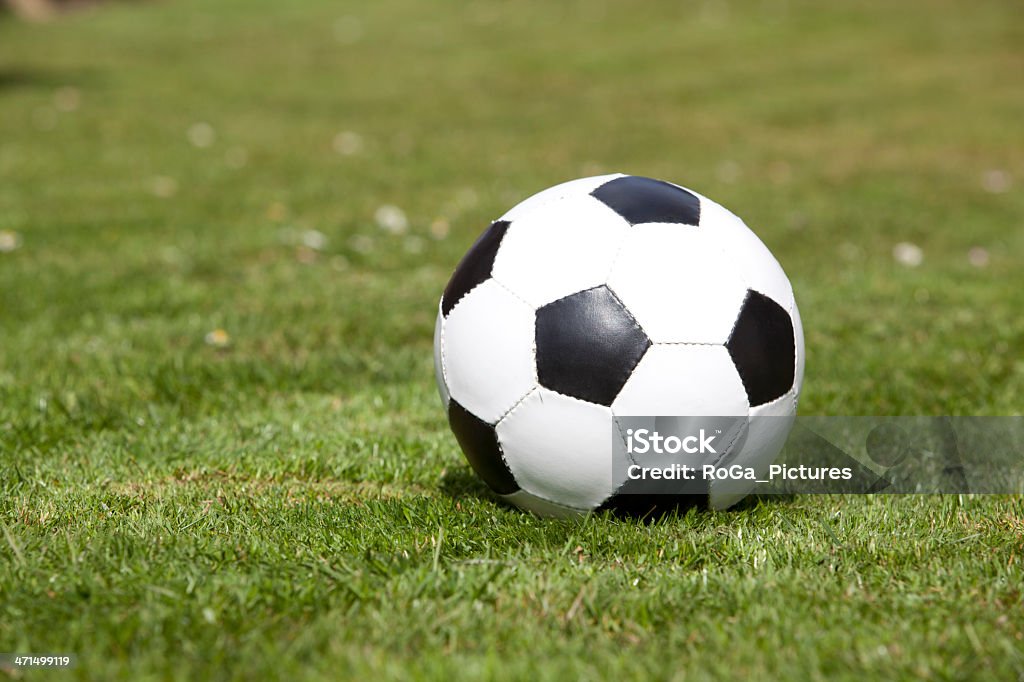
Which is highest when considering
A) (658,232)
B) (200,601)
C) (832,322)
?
(658,232)

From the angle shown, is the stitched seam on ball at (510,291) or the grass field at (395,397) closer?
the grass field at (395,397)

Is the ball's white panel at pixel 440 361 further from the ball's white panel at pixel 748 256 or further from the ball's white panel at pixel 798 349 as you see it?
the ball's white panel at pixel 798 349

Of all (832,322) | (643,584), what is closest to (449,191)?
(832,322)

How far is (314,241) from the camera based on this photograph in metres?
7.89

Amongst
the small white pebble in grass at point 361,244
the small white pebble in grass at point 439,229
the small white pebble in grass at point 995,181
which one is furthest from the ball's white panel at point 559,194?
the small white pebble in grass at point 995,181

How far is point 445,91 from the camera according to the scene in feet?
60.6

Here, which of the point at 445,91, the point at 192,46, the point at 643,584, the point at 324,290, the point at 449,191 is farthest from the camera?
the point at 192,46

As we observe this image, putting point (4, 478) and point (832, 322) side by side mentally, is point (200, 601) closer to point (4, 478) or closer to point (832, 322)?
point (4, 478)

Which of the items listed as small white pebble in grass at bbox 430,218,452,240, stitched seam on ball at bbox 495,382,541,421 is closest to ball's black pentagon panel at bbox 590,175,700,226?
stitched seam on ball at bbox 495,382,541,421

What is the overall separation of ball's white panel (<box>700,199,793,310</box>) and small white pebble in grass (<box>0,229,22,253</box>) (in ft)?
19.4

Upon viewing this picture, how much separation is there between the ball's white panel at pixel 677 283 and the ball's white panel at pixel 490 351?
0.35 metres

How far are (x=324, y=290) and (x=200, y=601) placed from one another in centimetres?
423

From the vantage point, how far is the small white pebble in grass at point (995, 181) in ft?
36.7

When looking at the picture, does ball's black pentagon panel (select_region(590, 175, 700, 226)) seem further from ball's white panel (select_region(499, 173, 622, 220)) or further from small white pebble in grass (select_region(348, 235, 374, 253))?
small white pebble in grass (select_region(348, 235, 374, 253))
